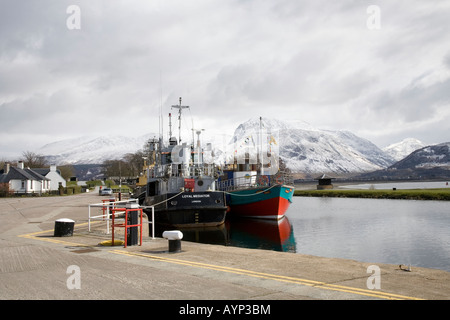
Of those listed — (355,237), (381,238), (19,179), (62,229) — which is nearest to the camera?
(62,229)

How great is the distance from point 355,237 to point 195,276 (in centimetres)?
1901

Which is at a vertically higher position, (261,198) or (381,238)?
(261,198)

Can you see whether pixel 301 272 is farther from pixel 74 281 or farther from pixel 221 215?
pixel 221 215

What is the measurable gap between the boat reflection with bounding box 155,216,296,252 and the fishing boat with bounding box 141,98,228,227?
0.96 meters

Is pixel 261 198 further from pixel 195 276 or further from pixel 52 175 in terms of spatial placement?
pixel 52 175

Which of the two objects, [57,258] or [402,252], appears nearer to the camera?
[57,258]

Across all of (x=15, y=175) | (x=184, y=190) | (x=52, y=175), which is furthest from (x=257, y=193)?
(x=52, y=175)

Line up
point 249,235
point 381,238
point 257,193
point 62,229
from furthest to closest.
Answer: point 257,193 → point 249,235 → point 381,238 → point 62,229

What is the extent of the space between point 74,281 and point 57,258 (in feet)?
12.7

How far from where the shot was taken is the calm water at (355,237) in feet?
67.3

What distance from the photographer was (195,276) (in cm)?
1034

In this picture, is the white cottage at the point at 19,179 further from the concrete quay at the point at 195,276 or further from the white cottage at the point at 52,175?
the concrete quay at the point at 195,276

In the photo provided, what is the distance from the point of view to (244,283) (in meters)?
9.52
